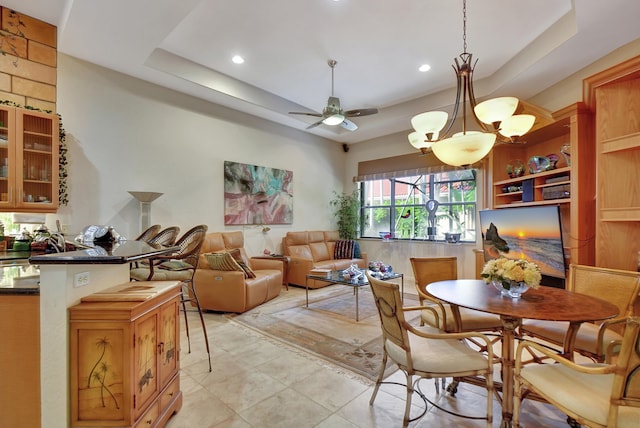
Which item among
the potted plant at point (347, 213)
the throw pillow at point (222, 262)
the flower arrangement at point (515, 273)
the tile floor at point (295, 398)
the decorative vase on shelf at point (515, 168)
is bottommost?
the tile floor at point (295, 398)

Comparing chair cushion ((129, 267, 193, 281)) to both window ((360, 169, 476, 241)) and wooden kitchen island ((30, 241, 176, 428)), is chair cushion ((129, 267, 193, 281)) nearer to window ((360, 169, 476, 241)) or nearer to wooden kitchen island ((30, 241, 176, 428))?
wooden kitchen island ((30, 241, 176, 428))

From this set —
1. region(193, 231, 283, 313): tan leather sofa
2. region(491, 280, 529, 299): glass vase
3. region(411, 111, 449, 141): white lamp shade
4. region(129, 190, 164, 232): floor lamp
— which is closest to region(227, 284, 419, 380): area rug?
region(193, 231, 283, 313): tan leather sofa

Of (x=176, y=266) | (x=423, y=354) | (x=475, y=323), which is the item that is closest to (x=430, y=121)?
(x=475, y=323)

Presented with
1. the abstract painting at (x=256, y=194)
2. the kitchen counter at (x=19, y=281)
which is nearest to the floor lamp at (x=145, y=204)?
the abstract painting at (x=256, y=194)

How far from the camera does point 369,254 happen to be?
7.22 meters

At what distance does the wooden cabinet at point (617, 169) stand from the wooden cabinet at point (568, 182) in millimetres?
310

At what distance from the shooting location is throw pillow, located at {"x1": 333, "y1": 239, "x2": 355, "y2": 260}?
6723 mm

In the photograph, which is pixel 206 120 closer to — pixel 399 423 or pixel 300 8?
pixel 300 8

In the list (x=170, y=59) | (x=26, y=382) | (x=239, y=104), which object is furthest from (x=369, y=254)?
(x=26, y=382)

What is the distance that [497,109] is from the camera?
92.3 inches

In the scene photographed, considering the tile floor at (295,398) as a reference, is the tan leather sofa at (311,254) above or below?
above

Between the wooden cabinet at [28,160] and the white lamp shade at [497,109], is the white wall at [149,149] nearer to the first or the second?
the wooden cabinet at [28,160]

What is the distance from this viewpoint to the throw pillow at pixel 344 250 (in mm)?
6723

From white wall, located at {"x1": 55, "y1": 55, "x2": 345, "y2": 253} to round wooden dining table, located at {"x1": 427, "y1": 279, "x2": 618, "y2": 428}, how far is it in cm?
413
